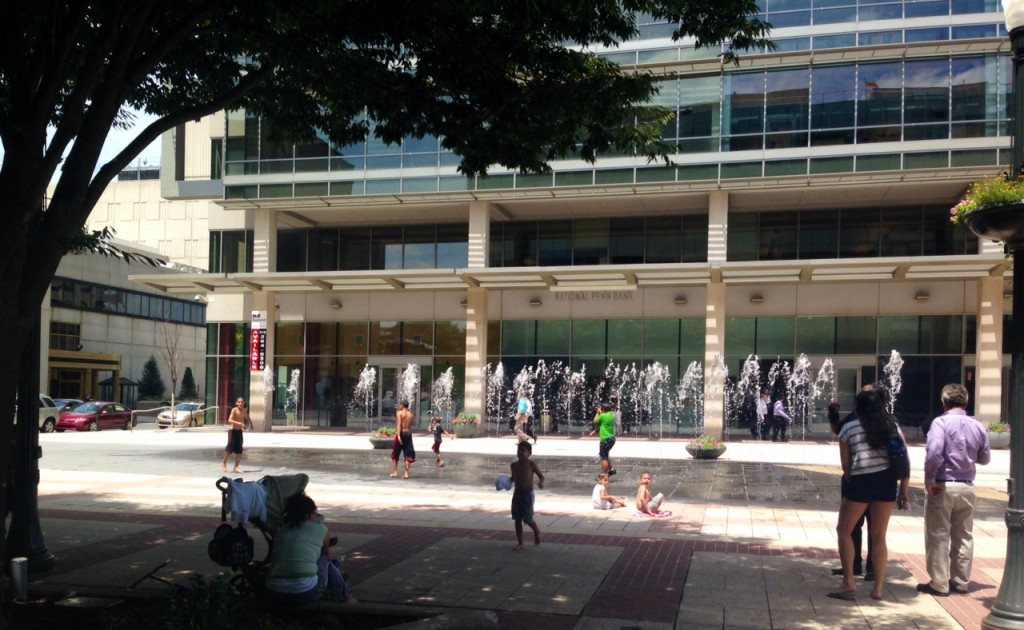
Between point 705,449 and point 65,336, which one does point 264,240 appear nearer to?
point 705,449

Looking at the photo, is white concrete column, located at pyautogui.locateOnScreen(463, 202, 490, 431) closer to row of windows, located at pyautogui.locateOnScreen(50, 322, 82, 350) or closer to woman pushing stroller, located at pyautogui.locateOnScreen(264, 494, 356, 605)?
woman pushing stroller, located at pyautogui.locateOnScreen(264, 494, 356, 605)

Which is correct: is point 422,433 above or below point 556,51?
below

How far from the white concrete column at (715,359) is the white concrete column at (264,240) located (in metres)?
17.2

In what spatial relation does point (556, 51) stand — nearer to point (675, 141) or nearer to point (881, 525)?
point (881, 525)

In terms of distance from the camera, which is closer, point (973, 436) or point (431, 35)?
point (973, 436)

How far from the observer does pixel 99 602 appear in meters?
7.46

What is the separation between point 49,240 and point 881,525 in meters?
7.43

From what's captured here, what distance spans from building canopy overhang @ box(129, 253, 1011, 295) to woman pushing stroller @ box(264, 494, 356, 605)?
23.9 m

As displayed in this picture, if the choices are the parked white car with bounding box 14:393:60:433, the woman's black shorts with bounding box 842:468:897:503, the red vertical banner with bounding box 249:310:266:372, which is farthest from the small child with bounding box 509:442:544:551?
the parked white car with bounding box 14:393:60:433

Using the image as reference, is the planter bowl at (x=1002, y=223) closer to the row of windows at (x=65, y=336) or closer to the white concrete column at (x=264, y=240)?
the white concrete column at (x=264, y=240)

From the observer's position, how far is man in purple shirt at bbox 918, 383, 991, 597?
8.23m

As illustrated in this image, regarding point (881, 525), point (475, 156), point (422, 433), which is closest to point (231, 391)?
point (422, 433)

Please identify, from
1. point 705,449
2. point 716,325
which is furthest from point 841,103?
point 705,449

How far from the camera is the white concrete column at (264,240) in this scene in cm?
3559
